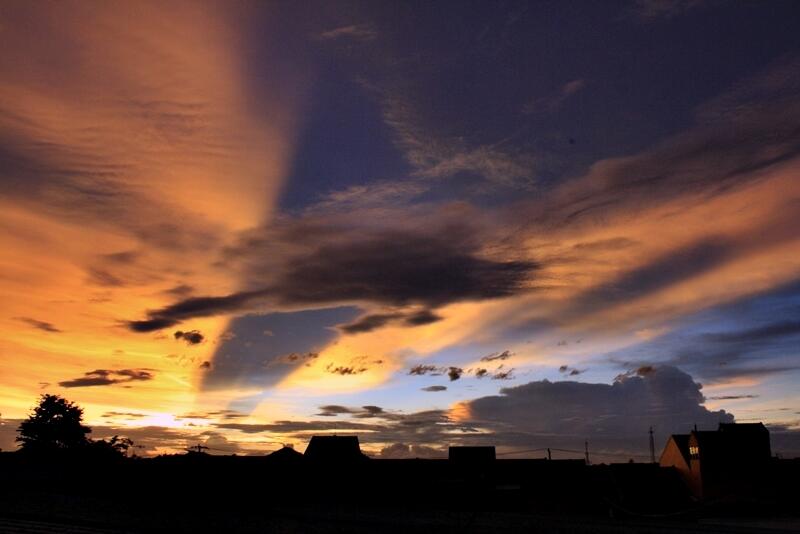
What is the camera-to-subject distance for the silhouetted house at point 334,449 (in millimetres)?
79562

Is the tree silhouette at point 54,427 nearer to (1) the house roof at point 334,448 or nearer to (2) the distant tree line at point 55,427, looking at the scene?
(2) the distant tree line at point 55,427

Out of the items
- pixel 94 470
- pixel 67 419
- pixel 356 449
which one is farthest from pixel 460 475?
pixel 67 419

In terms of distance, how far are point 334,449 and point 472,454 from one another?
17023mm

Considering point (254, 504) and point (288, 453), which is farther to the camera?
point (288, 453)

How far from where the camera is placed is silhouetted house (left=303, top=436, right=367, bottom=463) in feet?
261

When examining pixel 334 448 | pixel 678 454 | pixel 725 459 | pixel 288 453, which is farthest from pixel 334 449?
pixel 725 459

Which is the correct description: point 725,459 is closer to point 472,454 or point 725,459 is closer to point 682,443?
point 682,443

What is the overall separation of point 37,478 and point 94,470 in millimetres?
3520

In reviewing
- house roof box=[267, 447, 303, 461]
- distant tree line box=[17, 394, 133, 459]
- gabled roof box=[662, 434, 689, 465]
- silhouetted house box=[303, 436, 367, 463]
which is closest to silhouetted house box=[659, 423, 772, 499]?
gabled roof box=[662, 434, 689, 465]

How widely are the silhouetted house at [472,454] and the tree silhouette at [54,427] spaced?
72.1 m

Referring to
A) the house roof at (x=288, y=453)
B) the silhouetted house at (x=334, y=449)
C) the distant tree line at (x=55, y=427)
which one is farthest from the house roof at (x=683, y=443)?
the distant tree line at (x=55, y=427)

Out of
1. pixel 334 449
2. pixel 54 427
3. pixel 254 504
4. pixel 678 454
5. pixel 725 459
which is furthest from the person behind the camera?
pixel 54 427

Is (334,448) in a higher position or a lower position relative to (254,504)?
higher

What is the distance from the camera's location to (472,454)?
250 ft
